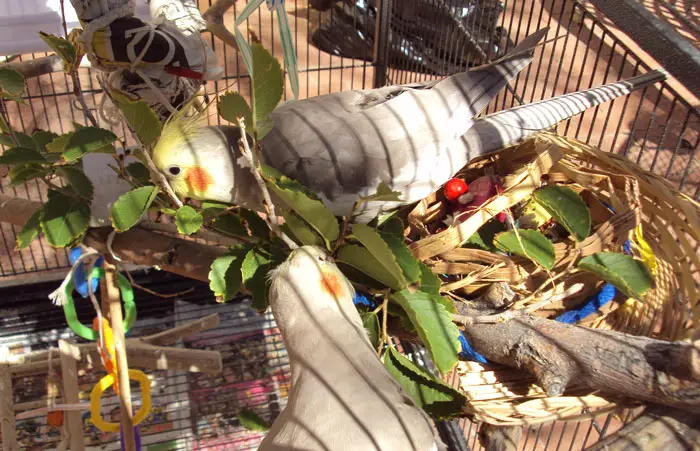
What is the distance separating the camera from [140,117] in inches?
20.6

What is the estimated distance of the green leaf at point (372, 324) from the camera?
0.60m

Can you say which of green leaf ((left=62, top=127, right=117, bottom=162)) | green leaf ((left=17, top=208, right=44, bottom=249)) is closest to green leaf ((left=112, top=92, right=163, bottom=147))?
green leaf ((left=62, top=127, right=117, bottom=162))

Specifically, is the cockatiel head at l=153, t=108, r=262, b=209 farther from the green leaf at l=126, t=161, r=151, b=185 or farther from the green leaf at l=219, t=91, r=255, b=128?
the green leaf at l=219, t=91, r=255, b=128

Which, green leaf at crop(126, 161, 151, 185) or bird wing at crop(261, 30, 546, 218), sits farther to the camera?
bird wing at crop(261, 30, 546, 218)

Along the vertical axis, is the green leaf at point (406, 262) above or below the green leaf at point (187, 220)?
below

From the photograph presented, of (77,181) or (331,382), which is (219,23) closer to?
(77,181)

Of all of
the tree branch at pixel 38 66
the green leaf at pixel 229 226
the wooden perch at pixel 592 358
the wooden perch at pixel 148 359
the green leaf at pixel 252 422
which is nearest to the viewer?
the wooden perch at pixel 592 358

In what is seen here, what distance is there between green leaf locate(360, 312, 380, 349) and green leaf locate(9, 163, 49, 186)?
45 centimetres

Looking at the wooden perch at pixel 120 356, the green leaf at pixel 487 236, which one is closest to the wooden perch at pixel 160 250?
the wooden perch at pixel 120 356

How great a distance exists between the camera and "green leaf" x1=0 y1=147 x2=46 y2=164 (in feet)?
2.16

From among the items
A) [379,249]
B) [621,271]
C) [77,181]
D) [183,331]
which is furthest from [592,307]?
[183,331]

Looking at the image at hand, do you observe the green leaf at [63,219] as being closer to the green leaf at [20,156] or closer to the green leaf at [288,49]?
the green leaf at [20,156]

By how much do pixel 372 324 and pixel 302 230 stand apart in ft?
0.43

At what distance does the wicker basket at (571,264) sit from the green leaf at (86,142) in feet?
1.25
